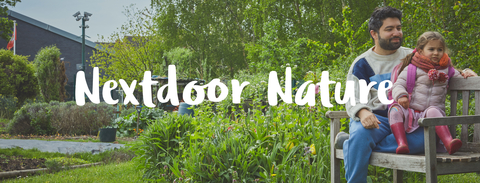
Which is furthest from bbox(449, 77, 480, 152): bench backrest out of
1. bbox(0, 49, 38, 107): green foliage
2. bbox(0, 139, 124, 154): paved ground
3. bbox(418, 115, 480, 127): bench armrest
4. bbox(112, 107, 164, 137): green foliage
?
bbox(0, 49, 38, 107): green foliage

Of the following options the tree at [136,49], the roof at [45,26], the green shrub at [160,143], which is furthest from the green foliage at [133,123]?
the roof at [45,26]

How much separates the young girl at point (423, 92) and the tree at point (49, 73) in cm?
1409

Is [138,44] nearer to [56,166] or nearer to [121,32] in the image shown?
[121,32]

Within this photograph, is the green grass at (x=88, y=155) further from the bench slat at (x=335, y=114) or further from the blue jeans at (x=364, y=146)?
the blue jeans at (x=364, y=146)

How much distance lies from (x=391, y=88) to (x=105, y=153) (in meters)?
4.97

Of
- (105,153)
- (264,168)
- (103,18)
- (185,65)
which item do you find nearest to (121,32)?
(103,18)

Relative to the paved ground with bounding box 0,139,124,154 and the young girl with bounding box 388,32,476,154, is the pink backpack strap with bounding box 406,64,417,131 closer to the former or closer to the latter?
the young girl with bounding box 388,32,476,154

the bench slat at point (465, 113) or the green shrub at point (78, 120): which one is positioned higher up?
the bench slat at point (465, 113)

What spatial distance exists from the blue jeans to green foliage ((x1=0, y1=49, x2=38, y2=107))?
15.3 metres

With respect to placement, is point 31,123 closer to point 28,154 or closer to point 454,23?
point 28,154

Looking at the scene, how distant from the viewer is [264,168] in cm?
265

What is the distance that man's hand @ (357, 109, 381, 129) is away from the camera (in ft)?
6.62

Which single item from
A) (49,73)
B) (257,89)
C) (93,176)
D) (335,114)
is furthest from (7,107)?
(335,114)

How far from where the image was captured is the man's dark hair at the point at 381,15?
2213 mm
